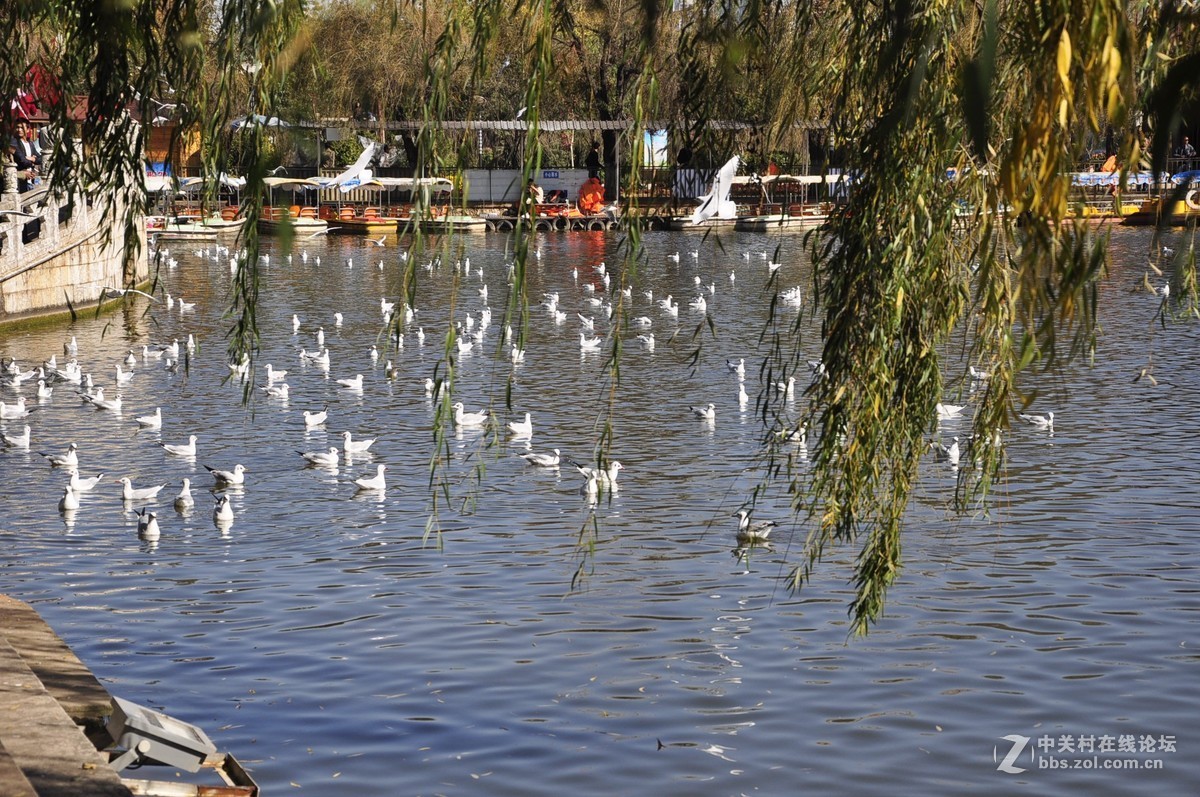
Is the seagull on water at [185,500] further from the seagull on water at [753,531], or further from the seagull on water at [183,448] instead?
the seagull on water at [753,531]

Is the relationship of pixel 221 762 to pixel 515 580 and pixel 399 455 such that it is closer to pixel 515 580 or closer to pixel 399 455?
pixel 515 580

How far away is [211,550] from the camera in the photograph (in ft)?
40.6

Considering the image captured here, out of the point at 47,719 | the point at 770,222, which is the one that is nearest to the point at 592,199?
the point at 770,222

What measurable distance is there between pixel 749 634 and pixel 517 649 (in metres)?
1.44

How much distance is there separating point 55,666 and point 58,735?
1.55 metres

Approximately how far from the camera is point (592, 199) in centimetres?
5216

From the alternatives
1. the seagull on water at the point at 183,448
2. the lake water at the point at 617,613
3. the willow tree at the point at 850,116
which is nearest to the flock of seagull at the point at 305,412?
the seagull on water at the point at 183,448

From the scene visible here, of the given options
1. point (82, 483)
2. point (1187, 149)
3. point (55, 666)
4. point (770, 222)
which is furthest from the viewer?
point (770, 222)

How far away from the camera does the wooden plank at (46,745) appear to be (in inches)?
228

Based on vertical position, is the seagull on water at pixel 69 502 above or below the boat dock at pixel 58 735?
below

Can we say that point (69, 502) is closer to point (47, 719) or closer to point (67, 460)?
point (67, 460)

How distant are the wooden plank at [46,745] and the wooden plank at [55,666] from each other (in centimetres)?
22

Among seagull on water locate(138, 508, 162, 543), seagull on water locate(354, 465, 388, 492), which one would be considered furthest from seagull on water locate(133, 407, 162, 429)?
seagull on water locate(138, 508, 162, 543)

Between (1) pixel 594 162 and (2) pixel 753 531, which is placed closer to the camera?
(2) pixel 753 531
